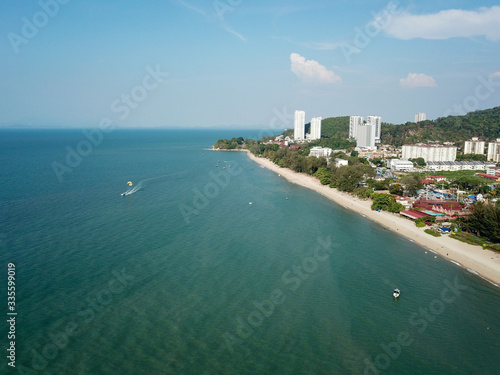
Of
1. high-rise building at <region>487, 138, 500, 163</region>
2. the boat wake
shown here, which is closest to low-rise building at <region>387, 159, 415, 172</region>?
high-rise building at <region>487, 138, 500, 163</region>

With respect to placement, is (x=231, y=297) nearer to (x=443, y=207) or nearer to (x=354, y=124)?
(x=443, y=207)

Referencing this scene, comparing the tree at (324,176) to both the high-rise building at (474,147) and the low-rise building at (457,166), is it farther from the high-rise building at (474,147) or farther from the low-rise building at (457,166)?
the high-rise building at (474,147)

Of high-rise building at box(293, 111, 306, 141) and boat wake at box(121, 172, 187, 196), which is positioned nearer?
boat wake at box(121, 172, 187, 196)

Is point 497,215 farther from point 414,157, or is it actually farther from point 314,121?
point 314,121

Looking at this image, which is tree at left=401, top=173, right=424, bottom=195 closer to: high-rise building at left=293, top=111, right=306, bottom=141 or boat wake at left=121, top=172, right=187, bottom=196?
boat wake at left=121, top=172, right=187, bottom=196

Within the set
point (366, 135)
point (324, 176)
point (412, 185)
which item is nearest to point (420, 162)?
point (324, 176)

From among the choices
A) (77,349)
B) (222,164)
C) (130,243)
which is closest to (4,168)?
(222,164)
